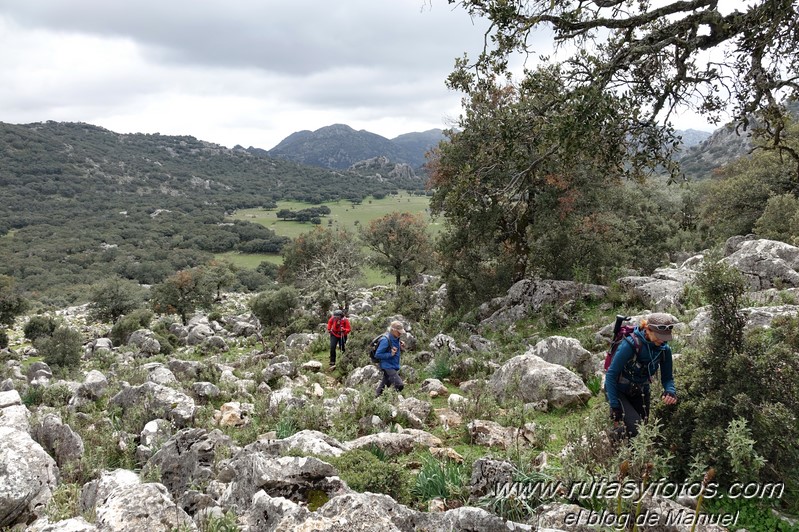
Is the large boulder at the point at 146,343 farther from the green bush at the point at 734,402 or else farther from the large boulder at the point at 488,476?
the green bush at the point at 734,402

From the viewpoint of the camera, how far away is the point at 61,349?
25266 millimetres

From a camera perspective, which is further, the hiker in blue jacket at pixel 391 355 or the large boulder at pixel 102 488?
the hiker in blue jacket at pixel 391 355

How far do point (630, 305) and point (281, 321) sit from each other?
69.4 feet

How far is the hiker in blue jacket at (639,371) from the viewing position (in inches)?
207

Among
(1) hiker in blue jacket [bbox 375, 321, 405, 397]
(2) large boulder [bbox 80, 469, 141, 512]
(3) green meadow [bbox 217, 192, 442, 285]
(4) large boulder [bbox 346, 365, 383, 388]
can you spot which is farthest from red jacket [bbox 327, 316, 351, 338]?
(3) green meadow [bbox 217, 192, 442, 285]

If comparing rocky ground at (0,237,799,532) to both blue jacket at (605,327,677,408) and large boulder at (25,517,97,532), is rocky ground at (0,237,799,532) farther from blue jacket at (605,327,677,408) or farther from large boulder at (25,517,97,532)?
blue jacket at (605,327,677,408)

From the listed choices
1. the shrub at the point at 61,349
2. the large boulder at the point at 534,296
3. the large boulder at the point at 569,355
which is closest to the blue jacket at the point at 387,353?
the large boulder at the point at 569,355

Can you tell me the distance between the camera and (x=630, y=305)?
47.8 feet

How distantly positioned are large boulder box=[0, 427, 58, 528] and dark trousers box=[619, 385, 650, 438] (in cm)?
746

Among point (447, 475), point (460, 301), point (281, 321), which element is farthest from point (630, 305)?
point (281, 321)

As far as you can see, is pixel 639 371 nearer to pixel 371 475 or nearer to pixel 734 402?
pixel 734 402

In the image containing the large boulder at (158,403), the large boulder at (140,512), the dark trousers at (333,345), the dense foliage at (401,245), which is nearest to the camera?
the large boulder at (140,512)

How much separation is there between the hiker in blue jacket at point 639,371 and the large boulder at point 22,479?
24.4ft

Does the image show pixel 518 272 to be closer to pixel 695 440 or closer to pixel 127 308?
pixel 695 440
